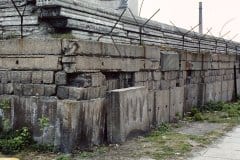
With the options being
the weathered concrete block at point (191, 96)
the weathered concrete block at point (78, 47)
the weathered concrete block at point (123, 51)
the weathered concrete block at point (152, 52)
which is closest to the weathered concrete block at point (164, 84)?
the weathered concrete block at point (152, 52)

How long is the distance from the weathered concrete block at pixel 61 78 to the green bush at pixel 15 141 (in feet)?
3.42

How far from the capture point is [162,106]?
1131 cm

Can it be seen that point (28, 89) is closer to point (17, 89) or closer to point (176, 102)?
point (17, 89)

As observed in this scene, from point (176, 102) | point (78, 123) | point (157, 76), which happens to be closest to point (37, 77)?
point (78, 123)

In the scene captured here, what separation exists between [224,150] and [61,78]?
3.32m

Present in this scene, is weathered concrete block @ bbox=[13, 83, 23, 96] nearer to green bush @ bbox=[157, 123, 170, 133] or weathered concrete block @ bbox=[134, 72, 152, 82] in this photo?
weathered concrete block @ bbox=[134, 72, 152, 82]

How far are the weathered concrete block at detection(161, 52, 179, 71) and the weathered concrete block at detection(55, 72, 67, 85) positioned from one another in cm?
445

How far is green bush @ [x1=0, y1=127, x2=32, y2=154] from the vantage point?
7.47 metres

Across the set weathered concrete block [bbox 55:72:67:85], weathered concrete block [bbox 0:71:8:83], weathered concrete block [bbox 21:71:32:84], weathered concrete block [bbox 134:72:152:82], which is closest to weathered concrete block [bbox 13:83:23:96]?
weathered concrete block [bbox 21:71:32:84]

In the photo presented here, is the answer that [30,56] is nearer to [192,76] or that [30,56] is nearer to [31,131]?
[31,131]

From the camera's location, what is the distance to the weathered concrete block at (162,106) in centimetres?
1099

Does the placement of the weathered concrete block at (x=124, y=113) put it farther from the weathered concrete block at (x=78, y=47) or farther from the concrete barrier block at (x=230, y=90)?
the concrete barrier block at (x=230, y=90)

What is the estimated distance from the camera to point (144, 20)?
460 inches

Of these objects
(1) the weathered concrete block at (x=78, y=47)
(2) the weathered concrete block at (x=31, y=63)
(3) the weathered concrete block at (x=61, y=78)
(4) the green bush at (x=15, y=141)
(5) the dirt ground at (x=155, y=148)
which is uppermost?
(1) the weathered concrete block at (x=78, y=47)
